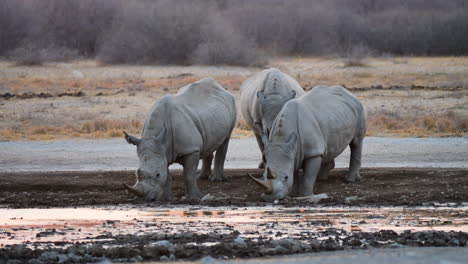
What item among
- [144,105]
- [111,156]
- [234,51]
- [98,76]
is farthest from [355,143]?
[234,51]

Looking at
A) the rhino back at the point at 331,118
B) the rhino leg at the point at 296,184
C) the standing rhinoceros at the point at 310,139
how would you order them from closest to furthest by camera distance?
the standing rhinoceros at the point at 310,139, the rhino leg at the point at 296,184, the rhino back at the point at 331,118

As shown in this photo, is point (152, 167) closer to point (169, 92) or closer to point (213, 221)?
point (213, 221)

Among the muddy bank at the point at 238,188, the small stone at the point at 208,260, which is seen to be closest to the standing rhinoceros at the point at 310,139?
the muddy bank at the point at 238,188

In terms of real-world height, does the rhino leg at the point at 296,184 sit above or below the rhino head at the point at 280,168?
below

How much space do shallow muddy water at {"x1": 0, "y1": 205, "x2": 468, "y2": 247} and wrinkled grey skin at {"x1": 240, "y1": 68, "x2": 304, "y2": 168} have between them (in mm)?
3172

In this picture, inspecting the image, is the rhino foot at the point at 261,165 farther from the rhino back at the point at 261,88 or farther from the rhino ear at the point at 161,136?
the rhino ear at the point at 161,136

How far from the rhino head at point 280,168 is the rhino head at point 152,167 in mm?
1437

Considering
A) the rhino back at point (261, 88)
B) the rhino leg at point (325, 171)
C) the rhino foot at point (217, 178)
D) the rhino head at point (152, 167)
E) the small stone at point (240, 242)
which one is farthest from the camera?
the rhino back at point (261, 88)

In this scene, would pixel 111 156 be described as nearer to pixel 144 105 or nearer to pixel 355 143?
pixel 355 143

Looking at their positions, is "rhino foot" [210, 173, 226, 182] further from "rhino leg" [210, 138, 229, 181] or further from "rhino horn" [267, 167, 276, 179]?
"rhino horn" [267, 167, 276, 179]

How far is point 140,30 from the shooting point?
47.6m

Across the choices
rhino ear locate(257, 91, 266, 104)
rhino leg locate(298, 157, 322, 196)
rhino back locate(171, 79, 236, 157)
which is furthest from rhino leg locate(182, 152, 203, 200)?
rhino ear locate(257, 91, 266, 104)

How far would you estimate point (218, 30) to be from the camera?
4597 centimetres

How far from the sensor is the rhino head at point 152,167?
13766mm
